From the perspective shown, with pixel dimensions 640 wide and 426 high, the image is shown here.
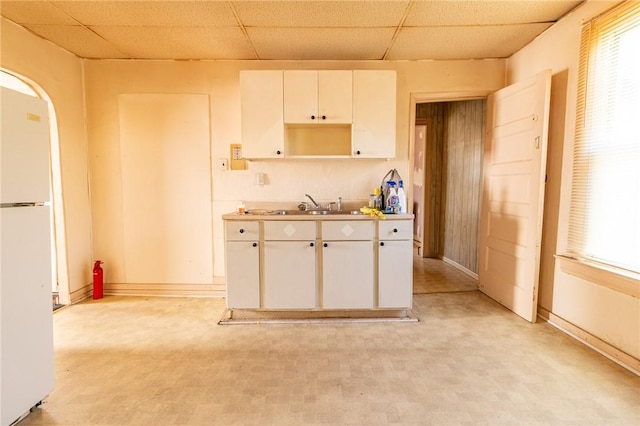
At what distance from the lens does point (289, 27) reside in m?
2.61

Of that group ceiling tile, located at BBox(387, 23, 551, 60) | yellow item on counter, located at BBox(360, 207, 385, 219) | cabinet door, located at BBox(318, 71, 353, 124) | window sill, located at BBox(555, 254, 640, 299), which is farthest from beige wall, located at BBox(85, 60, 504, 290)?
window sill, located at BBox(555, 254, 640, 299)

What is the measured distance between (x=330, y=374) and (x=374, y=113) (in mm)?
2195

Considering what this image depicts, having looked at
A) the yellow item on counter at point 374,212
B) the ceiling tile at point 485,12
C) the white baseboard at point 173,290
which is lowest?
the white baseboard at point 173,290

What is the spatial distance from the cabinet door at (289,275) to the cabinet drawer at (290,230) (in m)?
0.04

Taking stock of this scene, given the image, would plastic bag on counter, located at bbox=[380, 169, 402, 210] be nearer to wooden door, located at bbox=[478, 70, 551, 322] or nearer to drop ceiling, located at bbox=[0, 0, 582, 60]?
wooden door, located at bbox=[478, 70, 551, 322]

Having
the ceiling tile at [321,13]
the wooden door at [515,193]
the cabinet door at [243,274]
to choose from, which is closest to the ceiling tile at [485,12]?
the ceiling tile at [321,13]

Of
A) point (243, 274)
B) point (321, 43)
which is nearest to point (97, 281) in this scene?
point (243, 274)

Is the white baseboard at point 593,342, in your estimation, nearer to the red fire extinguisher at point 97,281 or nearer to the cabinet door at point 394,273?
the cabinet door at point 394,273

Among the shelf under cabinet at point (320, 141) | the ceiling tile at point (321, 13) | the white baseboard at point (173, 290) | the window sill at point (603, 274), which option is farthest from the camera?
the white baseboard at point (173, 290)

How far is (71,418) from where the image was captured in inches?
63.3

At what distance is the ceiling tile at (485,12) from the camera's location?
90.8 inches

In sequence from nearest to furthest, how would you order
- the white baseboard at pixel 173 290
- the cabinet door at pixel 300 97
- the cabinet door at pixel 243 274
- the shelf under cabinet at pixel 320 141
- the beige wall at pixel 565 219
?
the beige wall at pixel 565 219 < the cabinet door at pixel 243 274 < the cabinet door at pixel 300 97 < the shelf under cabinet at pixel 320 141 < the white baseboard at pixel 173 290

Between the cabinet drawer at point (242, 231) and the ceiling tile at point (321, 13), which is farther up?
the ceiling tile at point (321, 13)

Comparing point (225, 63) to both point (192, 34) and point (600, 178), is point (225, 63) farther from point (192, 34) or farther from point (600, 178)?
point (600, 178)
